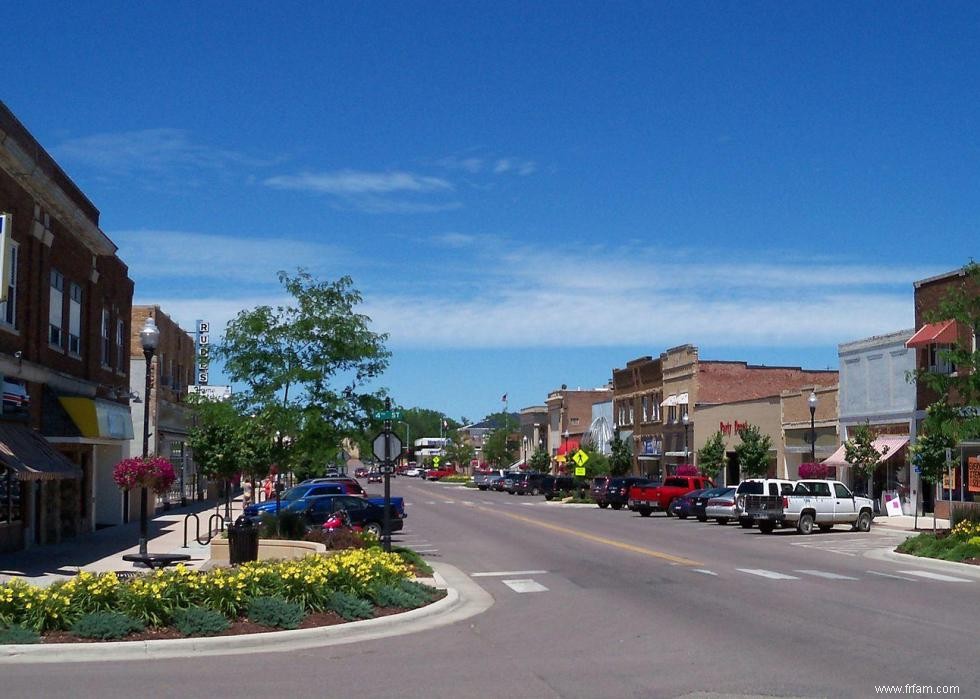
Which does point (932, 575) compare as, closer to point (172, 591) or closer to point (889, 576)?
point (889, 576)

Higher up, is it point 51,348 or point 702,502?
point 51,348

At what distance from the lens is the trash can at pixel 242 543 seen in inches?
835

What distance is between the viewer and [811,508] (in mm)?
36500

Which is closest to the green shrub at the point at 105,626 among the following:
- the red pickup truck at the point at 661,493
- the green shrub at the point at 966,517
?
the green shrub at the point at 966,517

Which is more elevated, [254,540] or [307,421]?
[307,421]

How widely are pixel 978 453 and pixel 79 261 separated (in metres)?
30.9

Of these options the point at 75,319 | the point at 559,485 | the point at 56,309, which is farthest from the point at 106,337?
the point at 559,485

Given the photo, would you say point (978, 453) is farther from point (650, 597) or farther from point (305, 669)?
point (305, 669)

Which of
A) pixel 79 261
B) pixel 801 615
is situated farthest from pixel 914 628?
pixel 79 261

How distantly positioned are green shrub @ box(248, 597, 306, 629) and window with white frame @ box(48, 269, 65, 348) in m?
15.9

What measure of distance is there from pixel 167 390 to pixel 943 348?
105 feet

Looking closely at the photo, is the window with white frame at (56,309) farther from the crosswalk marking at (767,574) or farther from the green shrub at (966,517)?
the green shrub at (966,517)

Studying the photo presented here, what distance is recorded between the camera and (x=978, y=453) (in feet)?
133

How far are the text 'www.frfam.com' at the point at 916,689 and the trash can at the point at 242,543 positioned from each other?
1347cm
